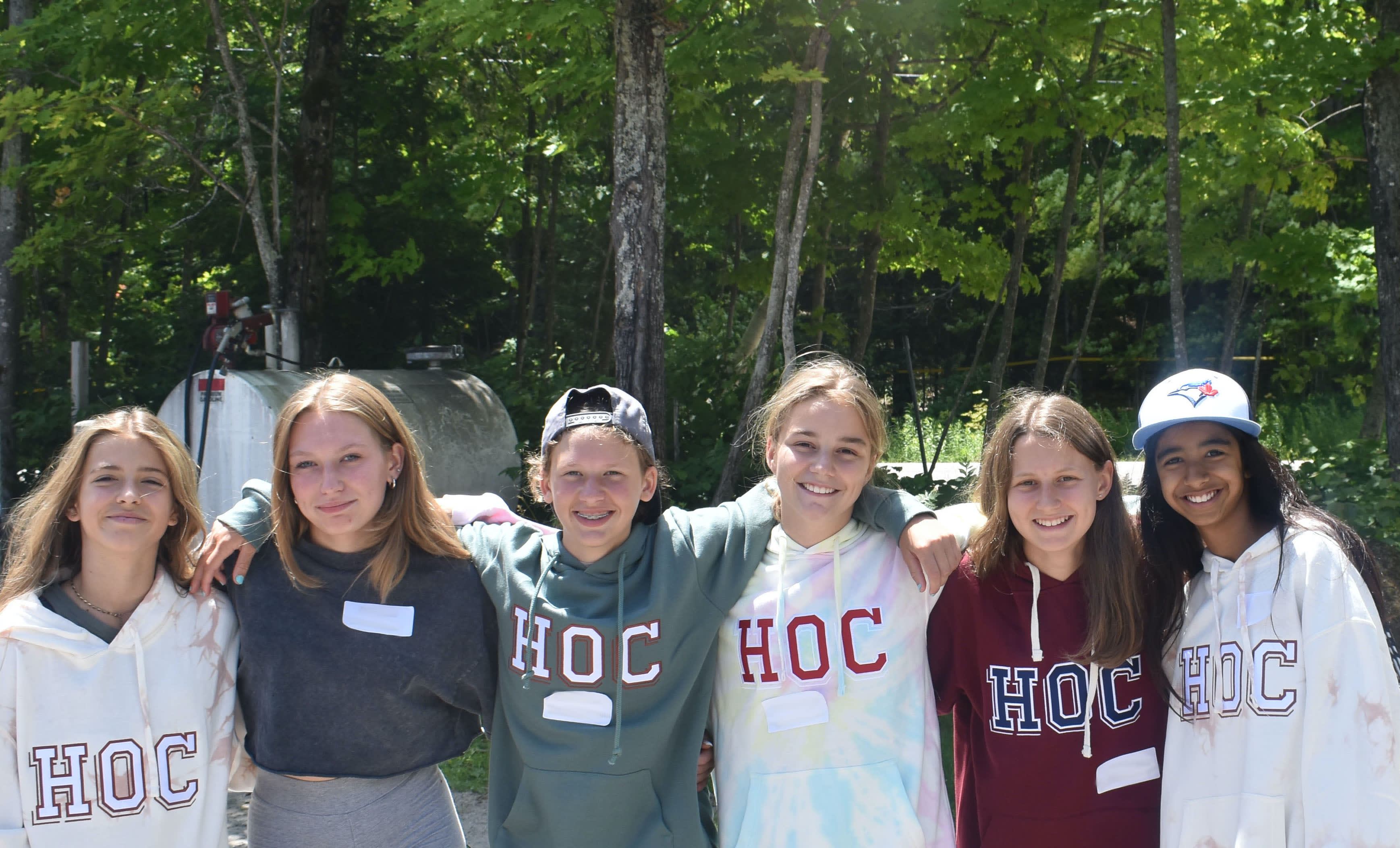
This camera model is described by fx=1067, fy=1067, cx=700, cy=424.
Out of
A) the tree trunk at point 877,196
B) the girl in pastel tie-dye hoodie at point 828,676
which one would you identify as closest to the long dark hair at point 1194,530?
the girl in pastel tie-dye hoodie at point 828,676

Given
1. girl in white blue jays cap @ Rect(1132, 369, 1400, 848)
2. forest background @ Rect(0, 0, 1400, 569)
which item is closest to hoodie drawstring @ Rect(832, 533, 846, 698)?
girl in white blue jays cap @ Rect(1132, 369, 1400, 848)

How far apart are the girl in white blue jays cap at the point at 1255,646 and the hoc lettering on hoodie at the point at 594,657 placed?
119 centimetres

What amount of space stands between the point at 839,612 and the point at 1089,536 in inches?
26.1

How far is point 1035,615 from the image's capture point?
257cm

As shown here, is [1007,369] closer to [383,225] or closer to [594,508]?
[383,225]

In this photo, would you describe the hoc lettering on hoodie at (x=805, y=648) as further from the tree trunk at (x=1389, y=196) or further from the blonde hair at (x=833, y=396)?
the tree trunk at (x=1389, y=196)

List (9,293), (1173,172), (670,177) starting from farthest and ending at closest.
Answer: (9,293), (670,177), (1173,172)

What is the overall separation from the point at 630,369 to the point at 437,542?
4256 millimetres

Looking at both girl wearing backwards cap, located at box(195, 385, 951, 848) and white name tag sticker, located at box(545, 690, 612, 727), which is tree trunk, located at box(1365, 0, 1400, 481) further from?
white name tag sticker, located at box(545, 690, 612, 727)

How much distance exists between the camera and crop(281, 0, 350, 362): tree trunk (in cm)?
1021

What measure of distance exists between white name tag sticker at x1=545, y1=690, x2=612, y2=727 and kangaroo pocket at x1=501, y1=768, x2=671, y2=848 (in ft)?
0.38

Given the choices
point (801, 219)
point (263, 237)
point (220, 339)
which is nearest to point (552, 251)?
point (263, 237)

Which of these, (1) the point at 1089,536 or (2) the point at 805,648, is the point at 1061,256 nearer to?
(1) the point at 1089,536

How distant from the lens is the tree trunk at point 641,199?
6621mm
